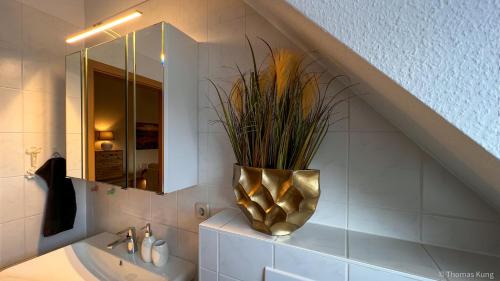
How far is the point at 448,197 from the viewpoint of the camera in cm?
57

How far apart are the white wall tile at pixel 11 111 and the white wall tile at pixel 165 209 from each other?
84cm

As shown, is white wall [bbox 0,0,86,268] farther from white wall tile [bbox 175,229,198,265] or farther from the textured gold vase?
the textured gold vase

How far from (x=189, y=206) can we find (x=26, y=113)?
1.09 meters

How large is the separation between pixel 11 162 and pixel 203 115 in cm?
111

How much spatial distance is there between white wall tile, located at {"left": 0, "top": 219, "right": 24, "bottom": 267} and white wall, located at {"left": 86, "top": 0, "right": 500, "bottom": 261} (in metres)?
0.74

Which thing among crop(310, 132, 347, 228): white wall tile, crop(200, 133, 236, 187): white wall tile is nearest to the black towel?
crop(200, 133, 236, 187): white wall tile

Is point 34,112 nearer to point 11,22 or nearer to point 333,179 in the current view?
point 11,22

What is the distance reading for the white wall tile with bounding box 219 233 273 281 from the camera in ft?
1.95

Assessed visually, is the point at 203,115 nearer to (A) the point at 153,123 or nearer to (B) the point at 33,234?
(A) the point at 153,123

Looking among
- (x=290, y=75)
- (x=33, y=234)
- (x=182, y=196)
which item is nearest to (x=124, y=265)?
(x=182, y=196)

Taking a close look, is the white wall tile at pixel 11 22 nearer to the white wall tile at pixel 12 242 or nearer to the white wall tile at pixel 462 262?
the white wall tile at pixel 12 242

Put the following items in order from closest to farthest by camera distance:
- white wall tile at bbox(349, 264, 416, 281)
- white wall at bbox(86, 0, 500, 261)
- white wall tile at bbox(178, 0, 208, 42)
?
white wall tile at bbox(349, 264, 416, 281), white wall at bbox(86, 0, 500, 261), white wall tile at bbox(178, 0, 208, 42)

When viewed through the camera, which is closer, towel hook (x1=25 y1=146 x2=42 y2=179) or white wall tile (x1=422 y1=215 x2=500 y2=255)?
white wall tile (x1=422 y1=215 x2=500 y2=255)

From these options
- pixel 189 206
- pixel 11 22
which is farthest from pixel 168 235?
pixel 11 22
